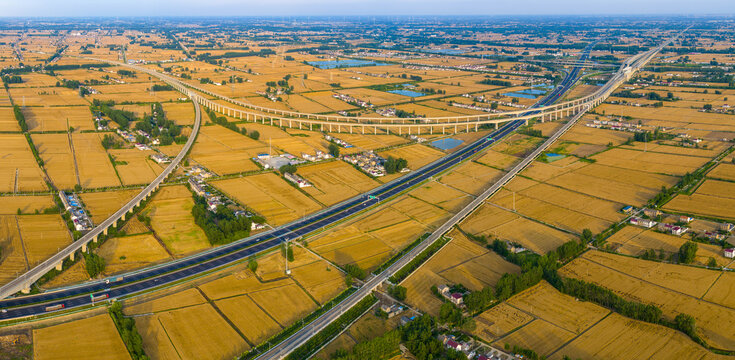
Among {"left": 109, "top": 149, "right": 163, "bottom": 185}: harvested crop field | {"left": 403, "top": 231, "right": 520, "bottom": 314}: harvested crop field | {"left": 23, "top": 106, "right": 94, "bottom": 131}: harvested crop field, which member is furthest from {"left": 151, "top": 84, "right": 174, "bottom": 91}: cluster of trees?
{"left": 403, "top": 231, "right": 520, "bottom": 314}: harvested crop field

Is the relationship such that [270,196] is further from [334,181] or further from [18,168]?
[18,168]

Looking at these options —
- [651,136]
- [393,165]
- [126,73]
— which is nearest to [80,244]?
[393,165]

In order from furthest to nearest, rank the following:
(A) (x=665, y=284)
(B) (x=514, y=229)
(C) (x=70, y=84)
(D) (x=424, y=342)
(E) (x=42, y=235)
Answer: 1. (C) (x=70, y=84)
2. (B) (x=514, y=229)
3. (E) (x=42, y=235)
4. (A) (x=665, y=284)
5. (D) (x=424, y=342)

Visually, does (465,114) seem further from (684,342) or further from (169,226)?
(684,342)

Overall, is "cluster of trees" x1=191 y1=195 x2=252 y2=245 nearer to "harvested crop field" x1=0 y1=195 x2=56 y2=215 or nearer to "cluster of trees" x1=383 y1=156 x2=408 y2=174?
"harvested crop field" x1=0 y1=195 x2=56 y2=215

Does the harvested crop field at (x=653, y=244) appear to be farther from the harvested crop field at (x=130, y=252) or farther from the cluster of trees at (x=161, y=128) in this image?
the cluster of trees at (x=161, y=128)

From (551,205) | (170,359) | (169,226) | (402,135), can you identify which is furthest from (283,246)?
(402,135)
